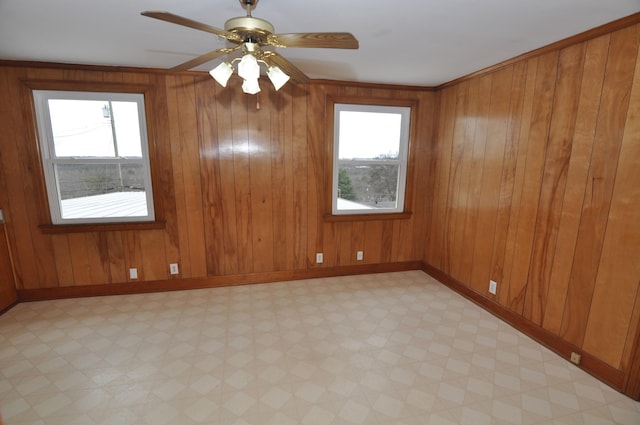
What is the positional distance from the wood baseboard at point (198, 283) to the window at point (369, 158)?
2.40 feet

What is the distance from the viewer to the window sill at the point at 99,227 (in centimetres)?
288

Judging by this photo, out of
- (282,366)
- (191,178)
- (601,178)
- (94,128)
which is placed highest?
(94,128)

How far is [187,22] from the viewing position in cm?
124

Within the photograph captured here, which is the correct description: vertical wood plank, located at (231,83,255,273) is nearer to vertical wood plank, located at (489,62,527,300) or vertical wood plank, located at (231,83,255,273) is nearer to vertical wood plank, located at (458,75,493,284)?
vertical wood plank, located at (458,75,493,284)

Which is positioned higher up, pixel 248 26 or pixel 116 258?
pixel 248 26

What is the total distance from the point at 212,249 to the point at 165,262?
0.50 meters

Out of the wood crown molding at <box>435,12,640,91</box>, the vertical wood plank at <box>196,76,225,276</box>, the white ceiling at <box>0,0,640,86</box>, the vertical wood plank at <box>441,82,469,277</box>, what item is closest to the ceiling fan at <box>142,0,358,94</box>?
the white ceiling at <box>0,0,640,86</box>

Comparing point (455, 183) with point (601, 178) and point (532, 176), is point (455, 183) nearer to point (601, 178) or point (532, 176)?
point (532, 176)

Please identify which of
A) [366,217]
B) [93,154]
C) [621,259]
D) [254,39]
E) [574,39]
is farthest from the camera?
[366,217]

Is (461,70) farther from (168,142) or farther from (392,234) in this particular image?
(168,142)

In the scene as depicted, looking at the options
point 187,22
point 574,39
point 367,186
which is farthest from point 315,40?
point 367,186

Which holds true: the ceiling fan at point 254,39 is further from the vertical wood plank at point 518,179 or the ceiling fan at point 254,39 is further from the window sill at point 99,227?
the window sill at point 99,227

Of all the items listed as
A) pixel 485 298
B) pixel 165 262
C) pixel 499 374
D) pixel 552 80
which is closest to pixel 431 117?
pixel 552 80

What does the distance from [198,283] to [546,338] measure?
327 cm
